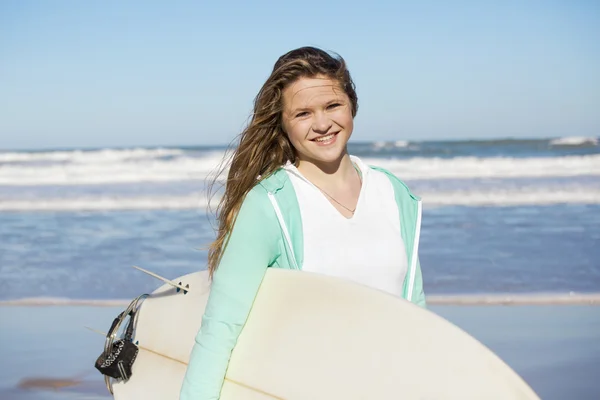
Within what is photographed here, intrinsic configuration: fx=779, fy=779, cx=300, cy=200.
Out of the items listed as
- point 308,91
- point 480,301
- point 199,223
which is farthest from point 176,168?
point 308,91

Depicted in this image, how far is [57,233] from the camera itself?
815 centimetres

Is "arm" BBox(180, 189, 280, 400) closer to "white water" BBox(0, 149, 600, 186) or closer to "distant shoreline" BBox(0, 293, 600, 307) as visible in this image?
"distant shoreline" BBox(0, 293, 600, 307)

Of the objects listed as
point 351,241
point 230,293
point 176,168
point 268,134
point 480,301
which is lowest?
point 176,168

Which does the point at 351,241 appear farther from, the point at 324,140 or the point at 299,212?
the point at 324,140

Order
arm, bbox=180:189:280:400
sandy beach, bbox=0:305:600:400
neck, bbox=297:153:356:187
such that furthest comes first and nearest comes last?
sandy beach, bbox=0:305:600:400 → neck, bbox=297:153:356:187 → arm, bbox=180:189:280:400

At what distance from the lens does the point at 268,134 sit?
2.21 metres

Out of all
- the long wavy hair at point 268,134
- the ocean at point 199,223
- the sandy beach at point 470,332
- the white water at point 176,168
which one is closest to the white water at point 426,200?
the ocean at point 199,223

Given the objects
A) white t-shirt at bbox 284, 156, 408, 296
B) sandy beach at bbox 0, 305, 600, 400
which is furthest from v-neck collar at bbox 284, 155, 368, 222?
sandy beach at bbox 0, 305, 600, 400

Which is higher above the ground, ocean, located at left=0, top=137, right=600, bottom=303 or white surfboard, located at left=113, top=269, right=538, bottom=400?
white surfboard, located at left=113, top=269, right=538, bottom=400

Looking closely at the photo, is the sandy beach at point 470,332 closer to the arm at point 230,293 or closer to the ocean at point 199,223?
the ocean at point 199,223

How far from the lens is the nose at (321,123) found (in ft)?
6.96

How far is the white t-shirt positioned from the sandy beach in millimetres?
1722

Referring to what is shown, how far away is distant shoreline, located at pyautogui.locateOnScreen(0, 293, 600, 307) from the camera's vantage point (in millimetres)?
4977

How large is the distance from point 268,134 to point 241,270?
43 centimetres
